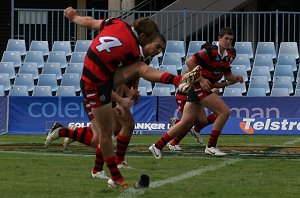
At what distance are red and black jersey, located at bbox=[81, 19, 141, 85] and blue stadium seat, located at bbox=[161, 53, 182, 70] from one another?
15.1 m

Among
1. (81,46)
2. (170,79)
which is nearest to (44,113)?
(81,46)

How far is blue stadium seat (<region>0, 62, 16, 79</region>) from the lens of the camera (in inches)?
1008

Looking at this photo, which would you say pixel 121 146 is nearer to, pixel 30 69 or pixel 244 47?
pixel 30 69

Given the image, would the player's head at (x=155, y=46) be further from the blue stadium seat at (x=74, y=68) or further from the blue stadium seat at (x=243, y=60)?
the blue stadium seat at (x=243, y=60)

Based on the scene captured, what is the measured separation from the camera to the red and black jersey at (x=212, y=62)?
15250mm

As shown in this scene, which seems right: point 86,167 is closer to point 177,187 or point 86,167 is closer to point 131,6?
point 177,187

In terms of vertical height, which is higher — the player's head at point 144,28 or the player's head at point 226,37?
the player's head at point 144,28

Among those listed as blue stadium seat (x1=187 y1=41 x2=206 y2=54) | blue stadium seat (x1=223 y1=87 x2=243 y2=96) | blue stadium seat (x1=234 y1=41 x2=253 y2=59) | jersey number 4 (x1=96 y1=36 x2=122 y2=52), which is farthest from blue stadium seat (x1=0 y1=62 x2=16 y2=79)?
jersey number 4 (x1=96 y1=36 x2=122 y2=52)

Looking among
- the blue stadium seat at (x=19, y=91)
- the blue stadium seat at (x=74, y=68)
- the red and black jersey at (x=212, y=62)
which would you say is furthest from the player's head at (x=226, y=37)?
the blue stadium seat at (x=74, y=68)

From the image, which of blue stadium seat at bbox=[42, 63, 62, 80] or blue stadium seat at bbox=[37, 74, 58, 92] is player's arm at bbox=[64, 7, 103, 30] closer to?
blue stadium seat at bbox=[37, 74, 58, 92]

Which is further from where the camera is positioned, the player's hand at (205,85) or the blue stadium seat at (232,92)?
→ the blue stadium seat at (232,92)

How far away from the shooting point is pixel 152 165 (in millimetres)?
13578

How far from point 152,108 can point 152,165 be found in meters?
9.12

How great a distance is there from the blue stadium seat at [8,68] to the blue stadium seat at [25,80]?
0.54 meters
